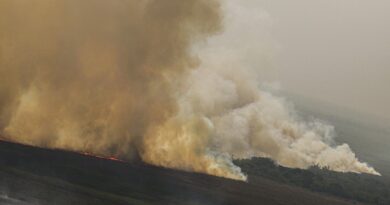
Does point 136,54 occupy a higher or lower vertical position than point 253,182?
higher

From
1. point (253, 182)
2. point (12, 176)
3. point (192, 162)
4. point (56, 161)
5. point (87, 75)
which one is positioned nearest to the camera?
point (12, 176)

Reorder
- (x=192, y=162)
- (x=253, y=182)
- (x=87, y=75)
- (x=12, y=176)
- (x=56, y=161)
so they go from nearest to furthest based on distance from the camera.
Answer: (x=12, y=176), (x=56, y=161), (x=87, y=75), (x=192, y=162), (x=253, y=182)

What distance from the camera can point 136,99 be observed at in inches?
6412

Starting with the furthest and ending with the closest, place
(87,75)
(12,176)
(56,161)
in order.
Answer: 1. (87,75)
2. (56,161)
3. (12,176)

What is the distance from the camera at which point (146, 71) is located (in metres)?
160

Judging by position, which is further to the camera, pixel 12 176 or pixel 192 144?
pixel 192 144

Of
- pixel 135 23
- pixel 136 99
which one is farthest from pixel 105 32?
pixel 136 99

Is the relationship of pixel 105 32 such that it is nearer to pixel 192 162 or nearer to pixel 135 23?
pixel 135 23

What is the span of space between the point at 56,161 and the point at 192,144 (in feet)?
132

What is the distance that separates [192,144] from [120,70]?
29.4 metres

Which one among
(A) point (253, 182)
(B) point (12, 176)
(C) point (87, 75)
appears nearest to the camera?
(B) point (12, 176)

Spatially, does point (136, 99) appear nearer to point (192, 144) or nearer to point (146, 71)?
point (146, 71)

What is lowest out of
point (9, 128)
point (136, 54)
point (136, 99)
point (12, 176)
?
point (12, 176)

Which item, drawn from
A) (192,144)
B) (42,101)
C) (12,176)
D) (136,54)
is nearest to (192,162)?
(192,144)
